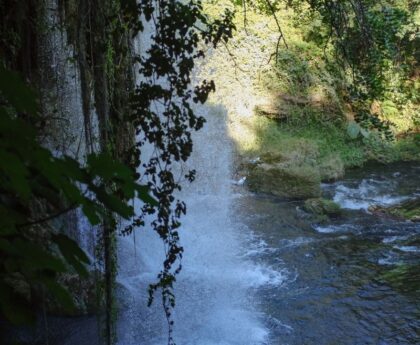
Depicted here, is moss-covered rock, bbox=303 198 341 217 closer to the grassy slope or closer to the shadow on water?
the shadow on water

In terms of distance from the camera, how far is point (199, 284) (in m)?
5.68

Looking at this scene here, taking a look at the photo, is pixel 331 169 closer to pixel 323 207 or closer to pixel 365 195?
pixel 365 195

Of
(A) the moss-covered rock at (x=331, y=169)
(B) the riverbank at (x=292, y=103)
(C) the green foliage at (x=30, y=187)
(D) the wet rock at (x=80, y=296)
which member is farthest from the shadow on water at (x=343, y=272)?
(C) the green foliage at (x=30, y=187)

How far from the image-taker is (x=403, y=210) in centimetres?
791

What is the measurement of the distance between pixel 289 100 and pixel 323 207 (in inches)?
164

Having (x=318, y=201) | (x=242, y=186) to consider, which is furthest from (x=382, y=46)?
(x=242, y=186)

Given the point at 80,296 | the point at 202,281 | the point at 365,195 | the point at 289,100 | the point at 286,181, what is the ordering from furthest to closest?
the point at 289,100 < the point at 286,181 < the point at 365,195 < the point at 202,281 < the point at 80,296

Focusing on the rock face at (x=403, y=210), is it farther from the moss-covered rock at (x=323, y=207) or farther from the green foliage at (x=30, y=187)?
the green foliage at (x=30, y=187)

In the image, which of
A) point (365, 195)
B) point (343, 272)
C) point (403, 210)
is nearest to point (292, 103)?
point (365, 195)

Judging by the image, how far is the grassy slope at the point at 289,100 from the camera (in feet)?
34.8

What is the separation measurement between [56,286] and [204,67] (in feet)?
33.8

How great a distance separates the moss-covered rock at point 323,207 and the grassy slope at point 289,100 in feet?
7.64

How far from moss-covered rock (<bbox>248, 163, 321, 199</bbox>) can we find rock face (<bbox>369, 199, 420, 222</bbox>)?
3.74 ft

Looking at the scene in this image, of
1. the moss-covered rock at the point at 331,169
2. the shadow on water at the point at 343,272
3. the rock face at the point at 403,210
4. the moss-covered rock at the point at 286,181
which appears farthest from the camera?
the moss-covered rock at the point at 331,169
